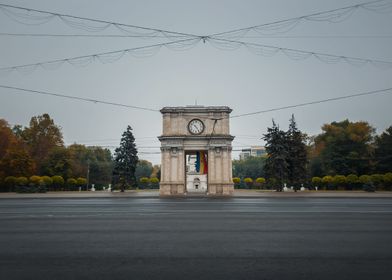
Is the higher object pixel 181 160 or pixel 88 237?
pixel 181 160

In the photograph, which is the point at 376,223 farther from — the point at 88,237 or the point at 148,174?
the point at 148,174

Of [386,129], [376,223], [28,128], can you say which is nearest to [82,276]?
[376,223]

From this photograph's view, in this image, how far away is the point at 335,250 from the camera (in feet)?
23.4

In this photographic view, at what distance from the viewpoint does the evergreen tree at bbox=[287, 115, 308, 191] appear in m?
55.8

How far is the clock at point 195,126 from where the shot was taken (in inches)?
1592

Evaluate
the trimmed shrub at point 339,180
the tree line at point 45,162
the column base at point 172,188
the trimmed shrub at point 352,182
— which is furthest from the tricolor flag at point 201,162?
the trimmed shrub at point 352,182

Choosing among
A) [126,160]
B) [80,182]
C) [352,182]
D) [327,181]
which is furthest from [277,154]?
[80,182]

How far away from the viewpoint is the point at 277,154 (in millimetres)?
53938

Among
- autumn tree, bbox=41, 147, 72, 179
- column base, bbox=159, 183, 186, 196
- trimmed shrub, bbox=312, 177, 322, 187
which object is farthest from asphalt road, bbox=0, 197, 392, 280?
autumn tree, bbox=41, 147, 72, 179

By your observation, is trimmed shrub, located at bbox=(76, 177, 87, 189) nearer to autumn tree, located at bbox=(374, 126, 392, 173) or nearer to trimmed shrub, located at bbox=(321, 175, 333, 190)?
trimmed shrub, located at bbox=(321, 175, 333, 190)

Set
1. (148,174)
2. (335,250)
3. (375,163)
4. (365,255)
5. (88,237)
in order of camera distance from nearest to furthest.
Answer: (365,255) → (335,250) → (88,237) → (375,163) → (148,174)

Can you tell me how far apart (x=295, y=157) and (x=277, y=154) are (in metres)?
5.07

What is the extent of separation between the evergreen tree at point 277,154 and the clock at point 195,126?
18.4m

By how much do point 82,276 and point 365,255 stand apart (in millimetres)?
5537
